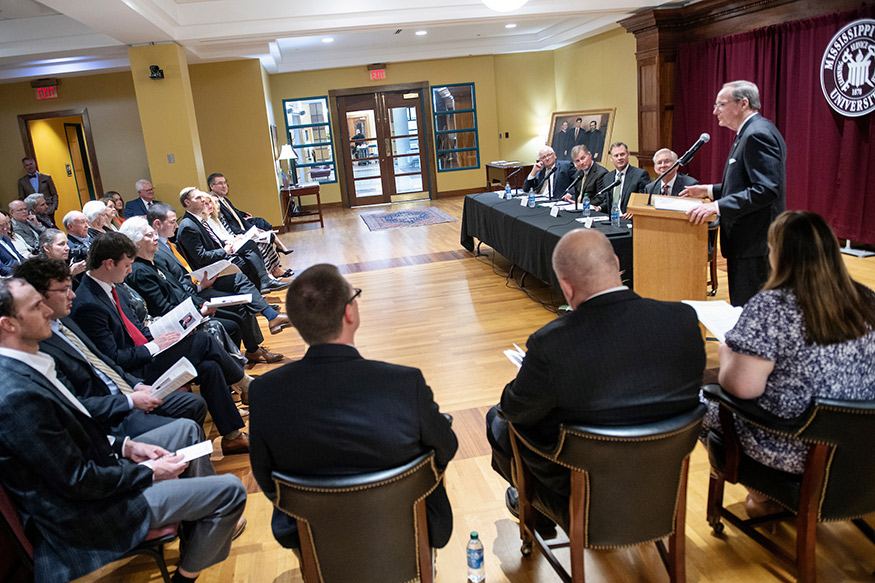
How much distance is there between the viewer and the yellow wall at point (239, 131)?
9.96m

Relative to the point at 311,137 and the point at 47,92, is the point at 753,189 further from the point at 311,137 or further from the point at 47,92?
the point at 47,92

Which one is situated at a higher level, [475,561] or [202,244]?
[202,244]

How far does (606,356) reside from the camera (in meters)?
1.64

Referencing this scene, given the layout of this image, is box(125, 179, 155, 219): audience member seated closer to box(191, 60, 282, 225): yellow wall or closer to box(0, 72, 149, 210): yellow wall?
box(191, 60, 282, 225): yellow wall

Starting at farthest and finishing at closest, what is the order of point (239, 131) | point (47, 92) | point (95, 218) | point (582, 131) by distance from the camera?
point (582, 131), point (47, 92), point (239, 131), point (95, 218)

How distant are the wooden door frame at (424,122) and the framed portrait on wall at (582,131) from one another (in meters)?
2.53

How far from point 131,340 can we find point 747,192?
127 inches

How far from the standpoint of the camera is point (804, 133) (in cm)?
628

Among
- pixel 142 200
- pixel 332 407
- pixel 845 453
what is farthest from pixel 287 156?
pixel 845 453

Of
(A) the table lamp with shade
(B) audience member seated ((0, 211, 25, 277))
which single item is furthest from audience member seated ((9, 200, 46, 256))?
(A) the table lamp with shade

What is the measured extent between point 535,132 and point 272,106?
550 cm

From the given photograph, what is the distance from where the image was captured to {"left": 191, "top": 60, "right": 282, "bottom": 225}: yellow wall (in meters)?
9.96

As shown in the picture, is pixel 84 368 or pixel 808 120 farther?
pixel 808 120

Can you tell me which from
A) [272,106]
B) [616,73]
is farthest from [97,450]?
[272,106]
